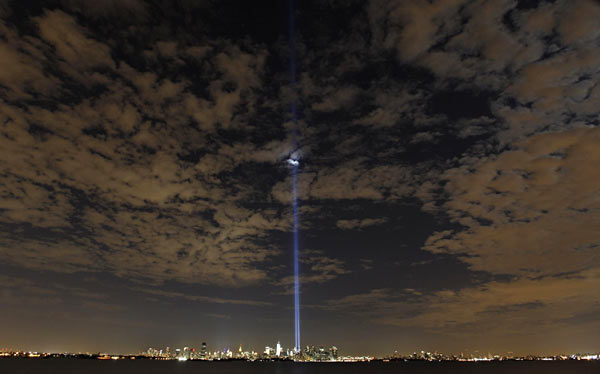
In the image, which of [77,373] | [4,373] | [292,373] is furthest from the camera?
[292,373]

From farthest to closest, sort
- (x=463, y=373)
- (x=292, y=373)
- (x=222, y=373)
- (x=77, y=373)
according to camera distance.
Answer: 1. (x=463, y=373)
2. (x=222, y=373)
3. (x=292, y=373)
4. (x=77, y=373)

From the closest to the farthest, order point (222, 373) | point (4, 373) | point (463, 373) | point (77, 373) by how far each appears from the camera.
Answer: point (4, 373) < point (77, 373) < point (222, 373) < point (463, 373)

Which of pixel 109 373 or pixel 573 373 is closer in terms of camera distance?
pixel 109 373

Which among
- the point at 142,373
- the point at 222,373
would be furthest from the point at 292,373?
the point at 142,373

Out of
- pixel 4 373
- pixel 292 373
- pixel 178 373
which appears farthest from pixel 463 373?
pixel 4 373

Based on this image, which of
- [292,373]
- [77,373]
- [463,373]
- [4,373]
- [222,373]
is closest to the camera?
[4,373]

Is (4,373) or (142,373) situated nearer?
(4,373)

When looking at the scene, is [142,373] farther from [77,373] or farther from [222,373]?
[222,373]

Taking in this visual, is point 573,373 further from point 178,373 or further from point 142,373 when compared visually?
point 142,373

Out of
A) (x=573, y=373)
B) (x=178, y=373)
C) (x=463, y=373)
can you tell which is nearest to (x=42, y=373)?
(x=178, y=373)
